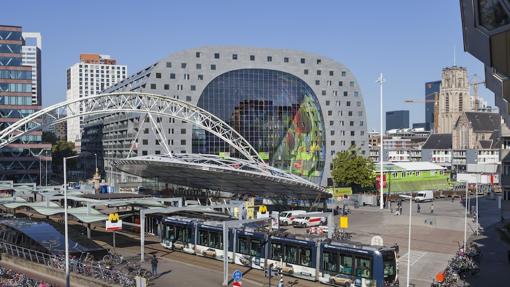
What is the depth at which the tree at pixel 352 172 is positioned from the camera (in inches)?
3782

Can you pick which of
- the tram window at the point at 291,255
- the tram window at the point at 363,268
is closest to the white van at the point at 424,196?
the tram window at the point at 291,255

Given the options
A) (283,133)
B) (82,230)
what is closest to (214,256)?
(82,230)

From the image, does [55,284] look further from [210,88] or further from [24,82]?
[24,82]

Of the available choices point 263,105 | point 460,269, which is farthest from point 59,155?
point 460,269

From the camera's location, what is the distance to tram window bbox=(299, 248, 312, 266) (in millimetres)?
33875

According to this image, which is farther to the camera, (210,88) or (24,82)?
(24,82)

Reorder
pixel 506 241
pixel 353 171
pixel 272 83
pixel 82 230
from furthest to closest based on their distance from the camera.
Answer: pixel 272 83
pixel 353 171
pixel 82 230
pixel 506 241

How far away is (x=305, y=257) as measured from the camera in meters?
34.1

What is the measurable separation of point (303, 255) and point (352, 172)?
6312cm

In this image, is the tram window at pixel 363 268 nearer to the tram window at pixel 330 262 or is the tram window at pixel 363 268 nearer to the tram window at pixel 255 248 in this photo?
the tram window at pixel 330 262

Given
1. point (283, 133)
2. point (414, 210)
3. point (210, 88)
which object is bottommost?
point (414, 210)

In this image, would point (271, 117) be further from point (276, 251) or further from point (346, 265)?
point (346, 265)

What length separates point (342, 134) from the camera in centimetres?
10950

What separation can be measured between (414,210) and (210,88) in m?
40.8
